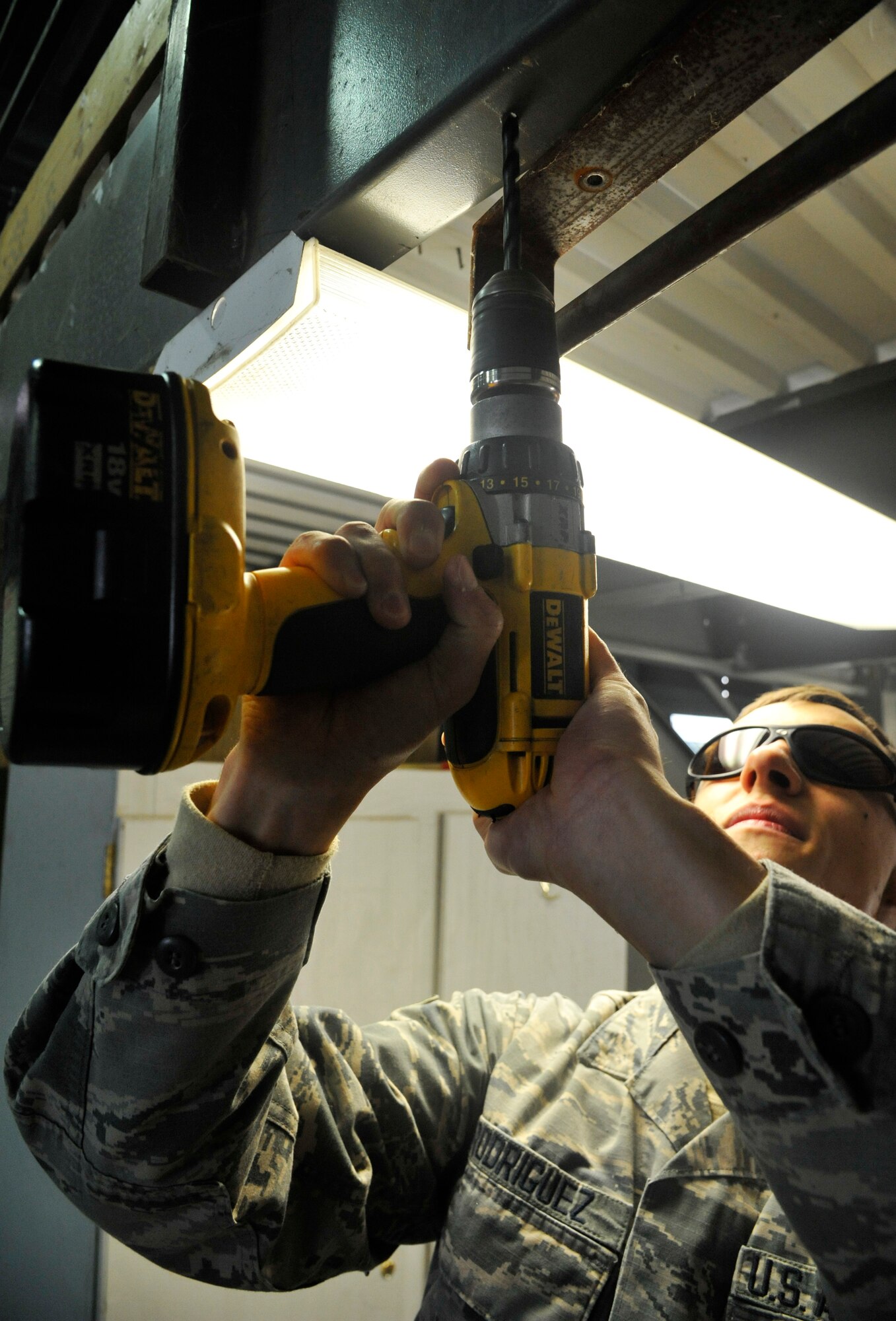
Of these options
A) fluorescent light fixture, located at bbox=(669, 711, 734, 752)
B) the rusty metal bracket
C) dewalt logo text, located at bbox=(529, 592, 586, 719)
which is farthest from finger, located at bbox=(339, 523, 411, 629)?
fluorescent light fixture, located at bbox=(669, 711, 734, 752)

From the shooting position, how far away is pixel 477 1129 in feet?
3.96

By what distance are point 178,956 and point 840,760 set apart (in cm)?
115

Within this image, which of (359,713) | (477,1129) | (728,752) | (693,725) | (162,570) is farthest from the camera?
(693,725)

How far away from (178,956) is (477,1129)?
2.32 ft

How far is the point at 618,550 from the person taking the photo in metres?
1.32

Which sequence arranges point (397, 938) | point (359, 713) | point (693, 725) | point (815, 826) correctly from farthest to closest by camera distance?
point (693, 725) < point (397, 938) < point (815, 826) < point (359, 713)

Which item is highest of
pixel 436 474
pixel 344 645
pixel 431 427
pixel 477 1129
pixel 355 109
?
pixel 355 109

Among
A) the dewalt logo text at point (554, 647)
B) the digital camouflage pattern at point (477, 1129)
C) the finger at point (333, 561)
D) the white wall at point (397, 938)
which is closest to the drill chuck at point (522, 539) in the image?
the dewalt logo text at point (554, 647)

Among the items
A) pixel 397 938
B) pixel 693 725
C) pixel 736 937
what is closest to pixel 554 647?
pixel 736 937

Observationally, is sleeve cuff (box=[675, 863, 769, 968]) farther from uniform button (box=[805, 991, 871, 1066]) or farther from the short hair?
the short hair

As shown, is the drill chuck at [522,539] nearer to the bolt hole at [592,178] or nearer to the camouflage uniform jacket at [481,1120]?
the bolt hole at [592,178]

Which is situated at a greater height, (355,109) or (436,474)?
(355,109)

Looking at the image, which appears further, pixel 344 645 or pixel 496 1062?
pixel 496 1062

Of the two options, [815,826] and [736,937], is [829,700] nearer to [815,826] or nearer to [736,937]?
[815,826]
